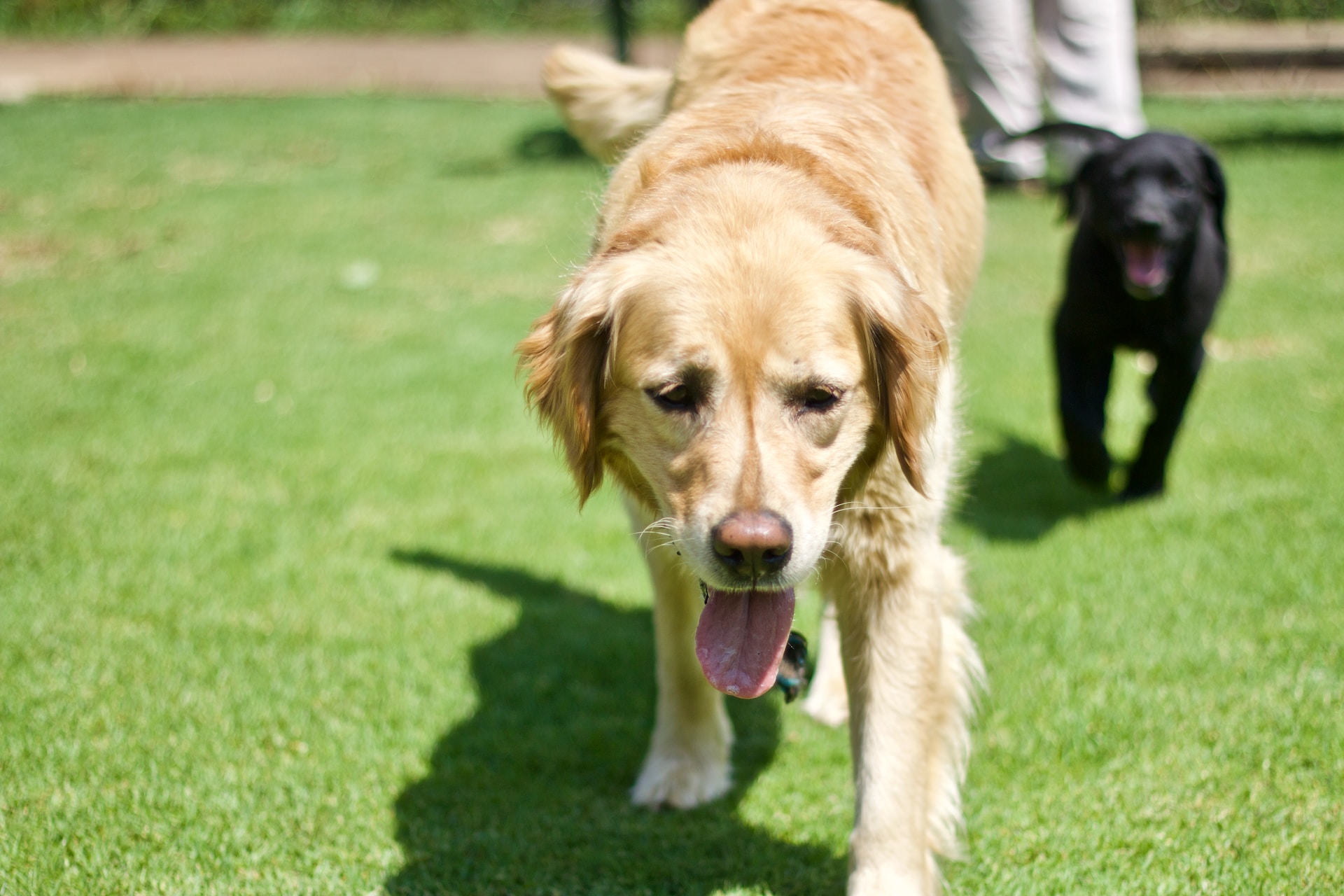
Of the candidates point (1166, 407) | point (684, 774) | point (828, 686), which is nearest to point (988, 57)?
point (1166, 407)

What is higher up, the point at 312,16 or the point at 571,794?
the point at 571,794

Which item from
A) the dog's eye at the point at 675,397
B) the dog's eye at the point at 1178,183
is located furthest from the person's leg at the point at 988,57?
the dog's eye at the point at 675,397

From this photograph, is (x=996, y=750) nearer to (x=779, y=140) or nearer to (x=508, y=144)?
(x=779, y=140)

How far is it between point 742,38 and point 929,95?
1.94ft

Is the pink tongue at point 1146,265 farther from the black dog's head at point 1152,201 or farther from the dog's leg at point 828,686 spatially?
the dog's leg at point 828,686

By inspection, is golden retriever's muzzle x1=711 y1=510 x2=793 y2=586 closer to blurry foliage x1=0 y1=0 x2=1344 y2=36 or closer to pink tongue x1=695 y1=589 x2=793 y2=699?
pink tongue x1=695 y1=589 x2=793 y2=699

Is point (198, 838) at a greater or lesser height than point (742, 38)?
lesser

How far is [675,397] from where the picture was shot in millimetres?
2453

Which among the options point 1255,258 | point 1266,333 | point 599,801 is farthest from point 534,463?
point 1255,258

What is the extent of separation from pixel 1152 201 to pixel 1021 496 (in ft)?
4.39

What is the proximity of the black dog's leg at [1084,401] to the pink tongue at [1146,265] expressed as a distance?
0.37 meters

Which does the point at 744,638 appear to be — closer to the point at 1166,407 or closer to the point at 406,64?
the point at 1166,407

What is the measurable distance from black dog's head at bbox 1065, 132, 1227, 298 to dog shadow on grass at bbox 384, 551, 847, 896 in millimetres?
2210

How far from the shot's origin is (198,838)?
2.88m
